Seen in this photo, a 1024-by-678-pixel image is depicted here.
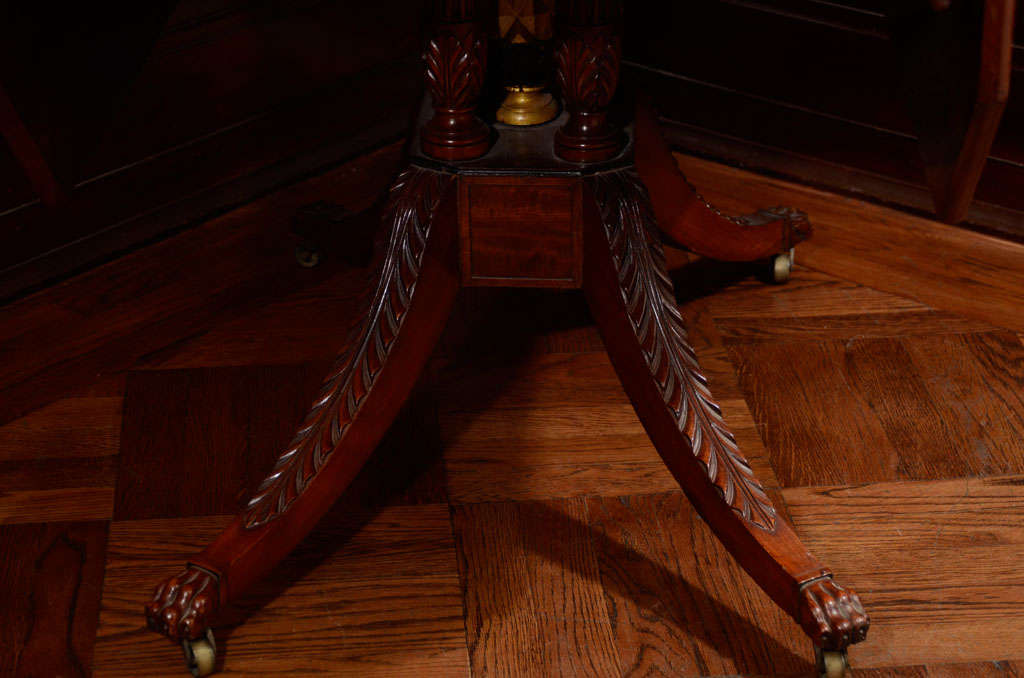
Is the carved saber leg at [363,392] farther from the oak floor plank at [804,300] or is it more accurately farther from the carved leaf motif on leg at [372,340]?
the oak floor plank at [804,300]

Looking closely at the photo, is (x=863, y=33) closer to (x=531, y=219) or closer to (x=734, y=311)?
(x=734, y=311)

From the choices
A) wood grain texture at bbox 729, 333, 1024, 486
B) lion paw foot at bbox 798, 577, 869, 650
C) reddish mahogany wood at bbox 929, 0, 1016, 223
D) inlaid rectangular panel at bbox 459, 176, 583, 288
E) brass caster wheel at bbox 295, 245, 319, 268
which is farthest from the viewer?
brass caster wheel at bbox 295, 245, 319, 268

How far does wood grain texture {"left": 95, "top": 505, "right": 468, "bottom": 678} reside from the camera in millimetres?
732

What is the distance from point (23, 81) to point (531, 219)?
1.45ft

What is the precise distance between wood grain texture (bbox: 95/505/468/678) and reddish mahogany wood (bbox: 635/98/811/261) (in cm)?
32

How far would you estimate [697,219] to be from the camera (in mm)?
983

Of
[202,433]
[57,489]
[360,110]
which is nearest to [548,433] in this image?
[202,433]

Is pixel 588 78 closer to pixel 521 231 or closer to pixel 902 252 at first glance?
pixel 521 231

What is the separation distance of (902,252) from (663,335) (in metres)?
0.50

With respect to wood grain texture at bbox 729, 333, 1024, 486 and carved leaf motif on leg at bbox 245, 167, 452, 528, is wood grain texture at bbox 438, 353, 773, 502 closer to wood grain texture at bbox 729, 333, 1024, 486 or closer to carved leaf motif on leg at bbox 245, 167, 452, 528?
wood grain texture at bbox 729, 333, 1024, 486

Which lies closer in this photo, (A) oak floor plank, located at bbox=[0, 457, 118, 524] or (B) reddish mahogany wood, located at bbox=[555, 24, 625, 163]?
(B) reddish mahogany wood, located at bbox=[555, 24, 625, 163]

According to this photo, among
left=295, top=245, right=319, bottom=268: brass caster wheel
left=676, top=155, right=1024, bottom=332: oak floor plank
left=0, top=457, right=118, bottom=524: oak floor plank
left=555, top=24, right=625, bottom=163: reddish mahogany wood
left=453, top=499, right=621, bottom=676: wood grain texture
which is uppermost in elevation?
left=555, top=24, right=625, bottom=163: reddish mahogany wood

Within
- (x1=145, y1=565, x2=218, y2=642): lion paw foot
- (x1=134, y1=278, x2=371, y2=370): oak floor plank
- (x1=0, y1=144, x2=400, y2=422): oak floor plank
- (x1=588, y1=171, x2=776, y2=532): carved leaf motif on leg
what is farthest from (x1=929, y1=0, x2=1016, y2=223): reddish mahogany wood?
(x1=0, y1=144, x2=400, y2=422): oak floor plank

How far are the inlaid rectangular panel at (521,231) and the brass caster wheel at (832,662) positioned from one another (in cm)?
31
